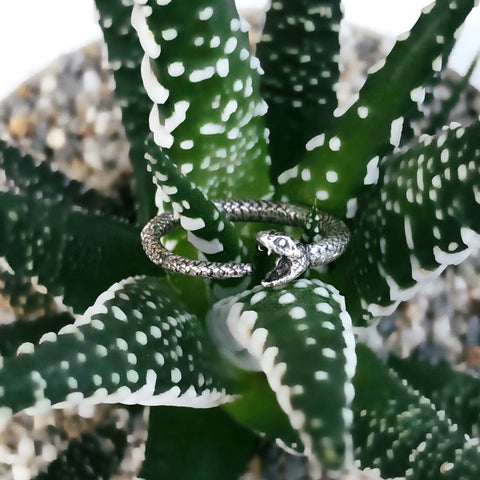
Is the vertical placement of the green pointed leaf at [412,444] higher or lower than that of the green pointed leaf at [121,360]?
lower

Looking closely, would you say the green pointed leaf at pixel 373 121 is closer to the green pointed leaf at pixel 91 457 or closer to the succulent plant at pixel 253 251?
the succulent plant at pixel 253 251

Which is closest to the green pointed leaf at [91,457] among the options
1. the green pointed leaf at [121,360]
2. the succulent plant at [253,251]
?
the succulent plant at [253,251]

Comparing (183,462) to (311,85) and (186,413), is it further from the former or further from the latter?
(311,85)

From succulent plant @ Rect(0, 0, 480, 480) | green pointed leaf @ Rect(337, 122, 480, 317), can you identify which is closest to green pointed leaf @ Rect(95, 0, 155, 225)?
succulent plant @ Rect(0, 0, 480, 480)

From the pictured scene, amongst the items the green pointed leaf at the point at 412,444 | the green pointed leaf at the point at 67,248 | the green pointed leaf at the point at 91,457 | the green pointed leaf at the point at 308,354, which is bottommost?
the green pointed leaf at the point at 91,457

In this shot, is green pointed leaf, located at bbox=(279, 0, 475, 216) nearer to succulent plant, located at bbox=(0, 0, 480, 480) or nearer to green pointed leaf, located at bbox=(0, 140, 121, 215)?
succulent plant, located at bbox=(0, 0, 480, 480)

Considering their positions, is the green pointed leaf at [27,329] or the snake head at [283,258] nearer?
the snake head at [283,258]
